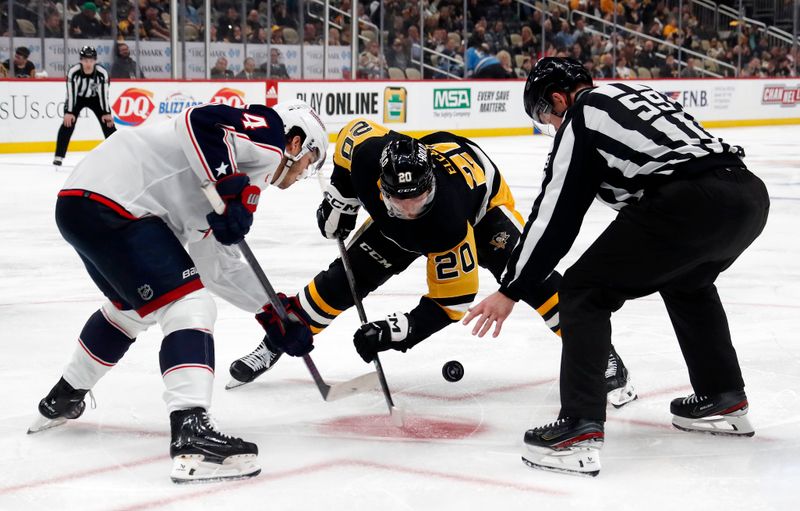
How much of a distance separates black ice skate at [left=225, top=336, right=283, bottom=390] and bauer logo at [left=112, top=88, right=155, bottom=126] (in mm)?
9553

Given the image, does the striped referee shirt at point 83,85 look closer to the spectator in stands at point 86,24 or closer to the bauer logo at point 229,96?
the spectator in stands at point 86,24

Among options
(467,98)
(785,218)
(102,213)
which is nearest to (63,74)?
(467,98)

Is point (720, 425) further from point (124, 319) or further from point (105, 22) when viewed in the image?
point (105, 22)

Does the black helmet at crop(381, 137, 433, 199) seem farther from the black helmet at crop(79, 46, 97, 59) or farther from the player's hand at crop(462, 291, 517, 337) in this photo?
the black helmet at crop(79, 46, 97, 59)

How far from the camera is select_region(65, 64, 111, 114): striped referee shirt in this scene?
11094 millimetres

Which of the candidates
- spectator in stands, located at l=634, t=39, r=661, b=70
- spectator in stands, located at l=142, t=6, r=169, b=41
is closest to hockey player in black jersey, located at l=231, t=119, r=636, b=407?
spectator in stands, located at l=142, t=6, r=169, b=41

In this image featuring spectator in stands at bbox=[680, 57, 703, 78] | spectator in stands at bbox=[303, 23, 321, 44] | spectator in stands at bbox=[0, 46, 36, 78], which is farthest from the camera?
spectator in stands at bbox=[680, 57, 703, 78]

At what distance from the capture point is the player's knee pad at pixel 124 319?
9.64 ft

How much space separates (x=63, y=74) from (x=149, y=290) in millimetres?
10371

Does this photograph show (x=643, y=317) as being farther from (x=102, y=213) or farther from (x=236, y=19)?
(x=236, y=19)

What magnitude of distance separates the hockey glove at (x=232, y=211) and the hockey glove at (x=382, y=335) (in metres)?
0.66

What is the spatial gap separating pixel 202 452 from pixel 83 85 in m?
9.19

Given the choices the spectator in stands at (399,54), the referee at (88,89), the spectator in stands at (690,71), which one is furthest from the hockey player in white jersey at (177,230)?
the spectator in stands at (690,71)

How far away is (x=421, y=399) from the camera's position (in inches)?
134
